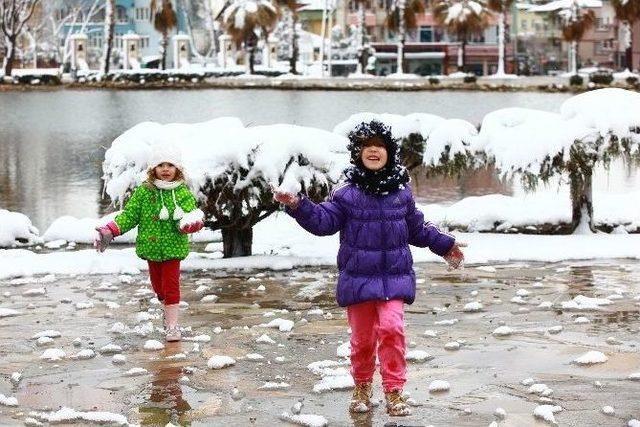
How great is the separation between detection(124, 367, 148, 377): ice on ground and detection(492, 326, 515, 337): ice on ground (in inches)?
85.5

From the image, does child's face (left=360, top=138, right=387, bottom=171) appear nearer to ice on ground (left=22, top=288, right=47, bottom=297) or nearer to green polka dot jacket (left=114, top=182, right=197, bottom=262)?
green polka dot jacket (left=114, top=182, right=197, bottom=262)

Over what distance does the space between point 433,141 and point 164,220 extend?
5.58 m

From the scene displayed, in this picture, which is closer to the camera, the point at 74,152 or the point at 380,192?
the point at 380,192

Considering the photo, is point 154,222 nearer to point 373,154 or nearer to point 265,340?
point 265,340

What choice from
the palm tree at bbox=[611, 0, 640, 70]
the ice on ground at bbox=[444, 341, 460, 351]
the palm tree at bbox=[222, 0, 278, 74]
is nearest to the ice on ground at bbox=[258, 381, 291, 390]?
the ice on ground at bbox=[444, 341, 460, 351]

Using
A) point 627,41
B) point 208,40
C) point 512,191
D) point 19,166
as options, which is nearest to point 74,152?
point 19,166

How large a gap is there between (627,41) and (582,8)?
35.8 feet

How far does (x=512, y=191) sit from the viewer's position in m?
19.7

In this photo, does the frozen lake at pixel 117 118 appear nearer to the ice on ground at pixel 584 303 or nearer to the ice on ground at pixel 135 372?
the ice on ground at pixel 584 303

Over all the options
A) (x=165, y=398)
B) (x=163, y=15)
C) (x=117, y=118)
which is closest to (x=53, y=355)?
(x=165, y=398)

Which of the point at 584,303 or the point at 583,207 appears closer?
the point at 584,303

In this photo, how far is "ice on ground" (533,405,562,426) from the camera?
17.9 ft

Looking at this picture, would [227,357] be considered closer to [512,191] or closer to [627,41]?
[512,191]

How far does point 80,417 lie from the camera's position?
557 cm
